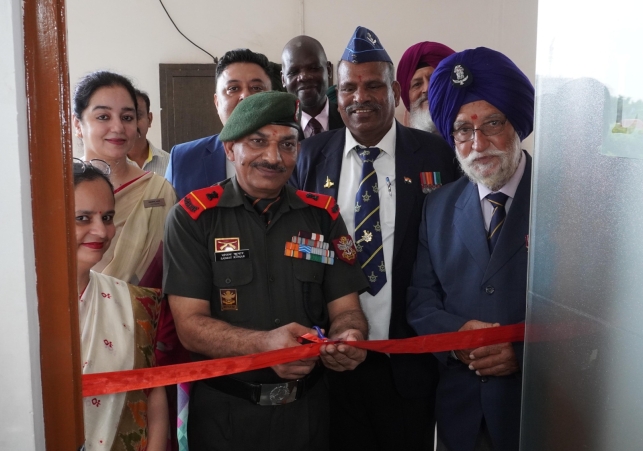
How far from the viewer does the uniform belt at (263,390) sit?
2018 millimetres

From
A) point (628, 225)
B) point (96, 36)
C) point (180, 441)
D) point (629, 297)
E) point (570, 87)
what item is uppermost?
point (96, 36)

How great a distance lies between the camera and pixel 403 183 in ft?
8.30

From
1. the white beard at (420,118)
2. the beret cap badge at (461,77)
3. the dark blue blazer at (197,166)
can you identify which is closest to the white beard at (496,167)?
Answer: the beret cap badge at (461,77)

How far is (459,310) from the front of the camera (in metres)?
2.14

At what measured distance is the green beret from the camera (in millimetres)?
2143

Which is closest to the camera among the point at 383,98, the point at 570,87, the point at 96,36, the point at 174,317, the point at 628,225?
the point at 628,225

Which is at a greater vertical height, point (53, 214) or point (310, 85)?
point (310, 85)

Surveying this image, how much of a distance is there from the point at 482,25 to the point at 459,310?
4902 millimetres

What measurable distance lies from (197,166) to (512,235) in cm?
149

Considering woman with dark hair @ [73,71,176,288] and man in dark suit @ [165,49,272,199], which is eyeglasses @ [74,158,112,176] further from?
Answer: man in dark suit @ [165,49,272,199]

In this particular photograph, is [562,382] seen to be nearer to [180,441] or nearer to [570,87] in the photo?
[570,87]

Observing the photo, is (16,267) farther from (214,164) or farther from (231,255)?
(214,164)

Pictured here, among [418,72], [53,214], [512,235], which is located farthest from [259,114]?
[418,72]

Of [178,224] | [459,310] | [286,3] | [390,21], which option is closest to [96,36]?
[286,3]
